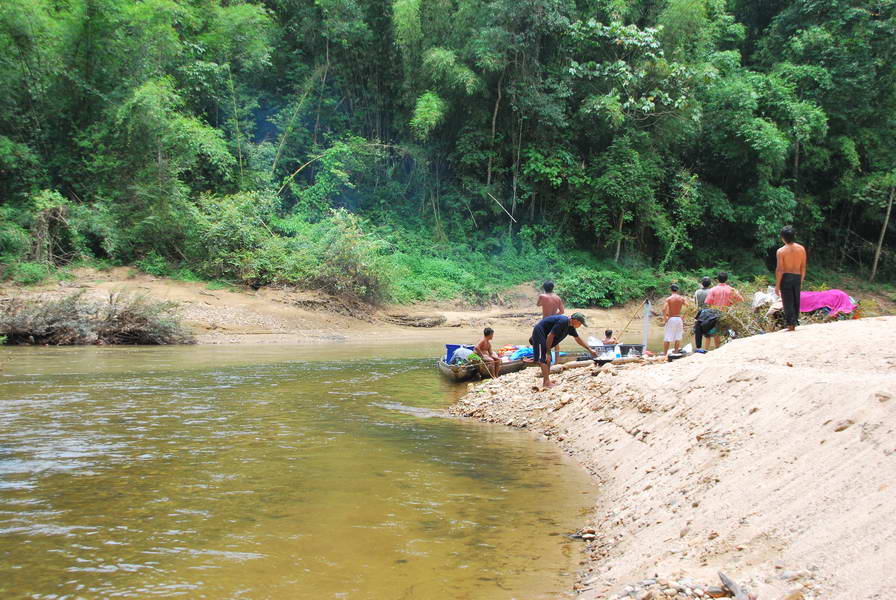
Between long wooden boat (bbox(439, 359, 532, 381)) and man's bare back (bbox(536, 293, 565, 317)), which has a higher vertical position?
man's bare back (bbox(536, 293, 565, 317))

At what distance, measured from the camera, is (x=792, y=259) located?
9.48m

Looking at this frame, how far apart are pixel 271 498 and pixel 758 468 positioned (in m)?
4.12

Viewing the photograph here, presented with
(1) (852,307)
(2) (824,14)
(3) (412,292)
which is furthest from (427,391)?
(2) (824,14)

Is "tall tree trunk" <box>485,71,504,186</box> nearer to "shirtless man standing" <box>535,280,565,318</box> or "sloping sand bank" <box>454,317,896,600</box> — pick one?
"shirtless man standing" <box>535,280,565,318</box>

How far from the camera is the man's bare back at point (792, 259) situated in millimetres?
9445

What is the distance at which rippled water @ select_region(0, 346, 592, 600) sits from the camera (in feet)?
14.5

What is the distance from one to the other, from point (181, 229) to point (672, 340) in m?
17.5

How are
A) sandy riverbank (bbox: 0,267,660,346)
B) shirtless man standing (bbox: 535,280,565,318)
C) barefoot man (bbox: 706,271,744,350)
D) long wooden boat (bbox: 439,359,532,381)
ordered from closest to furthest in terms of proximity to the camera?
shirtless man standing (bbox: 535,280,565,318)
barefoot man (bbox: 706,271,744,350)
long wooden boat (bbox: 439,359,532,381)
sandy riverbank (bbox: 0,267,660,346)

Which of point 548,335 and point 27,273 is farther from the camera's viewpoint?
point 27,273

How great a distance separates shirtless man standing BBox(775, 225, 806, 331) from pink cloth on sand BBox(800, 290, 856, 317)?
97.9 inches

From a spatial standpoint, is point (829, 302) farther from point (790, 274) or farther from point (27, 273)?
point (27, 273)

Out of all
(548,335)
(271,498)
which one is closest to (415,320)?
(548,335)

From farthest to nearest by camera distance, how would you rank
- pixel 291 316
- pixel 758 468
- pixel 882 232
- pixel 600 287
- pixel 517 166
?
1. pixel 882 232
2. pixel 517 166
3. pixel 600 287
4. pixel 291 316
5. pixel 758 468

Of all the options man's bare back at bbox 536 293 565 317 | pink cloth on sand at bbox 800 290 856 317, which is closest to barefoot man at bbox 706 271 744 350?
pink cloth on sand at bbox 800 290 856 317
